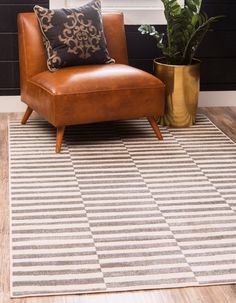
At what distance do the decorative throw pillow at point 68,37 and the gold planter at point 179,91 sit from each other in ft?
1.56

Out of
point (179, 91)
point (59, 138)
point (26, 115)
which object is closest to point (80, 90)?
point (59, 138)

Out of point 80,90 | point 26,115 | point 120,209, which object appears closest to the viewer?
point 120,209

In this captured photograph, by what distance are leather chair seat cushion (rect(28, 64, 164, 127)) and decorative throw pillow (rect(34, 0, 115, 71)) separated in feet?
0.26

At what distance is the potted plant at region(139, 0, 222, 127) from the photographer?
4.09 metres

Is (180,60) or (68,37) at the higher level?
(68,37)

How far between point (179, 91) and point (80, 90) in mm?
A: 796

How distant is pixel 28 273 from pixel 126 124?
6.85 ft

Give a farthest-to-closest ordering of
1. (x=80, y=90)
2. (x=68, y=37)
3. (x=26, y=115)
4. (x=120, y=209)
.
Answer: (x=26, y=115), (x=68, y=37), (x=80, y=90), (x=120, y=209)

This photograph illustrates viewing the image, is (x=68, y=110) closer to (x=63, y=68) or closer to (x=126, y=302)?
(x=63, y=68)

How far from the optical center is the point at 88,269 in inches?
94.2

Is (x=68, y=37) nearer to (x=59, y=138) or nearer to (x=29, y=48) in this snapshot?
(x=29, y=48)

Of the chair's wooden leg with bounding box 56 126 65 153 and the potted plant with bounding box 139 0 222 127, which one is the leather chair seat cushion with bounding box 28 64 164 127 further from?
the potted plant with bounding box 139 0 222 127

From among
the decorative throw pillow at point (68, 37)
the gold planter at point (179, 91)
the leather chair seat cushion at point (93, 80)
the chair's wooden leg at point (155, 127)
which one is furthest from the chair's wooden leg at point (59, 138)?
the gold planter at point (179, 91)

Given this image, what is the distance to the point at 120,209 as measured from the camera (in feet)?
9.61
